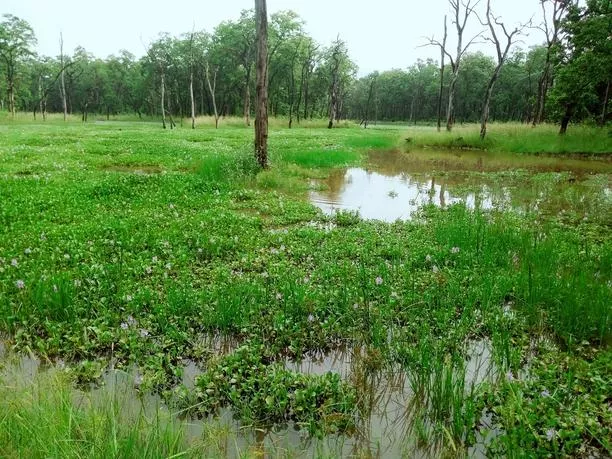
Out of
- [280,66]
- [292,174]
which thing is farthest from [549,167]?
[280,66]

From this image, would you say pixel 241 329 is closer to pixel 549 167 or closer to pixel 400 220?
pixel 400 220

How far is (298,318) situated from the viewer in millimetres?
4977

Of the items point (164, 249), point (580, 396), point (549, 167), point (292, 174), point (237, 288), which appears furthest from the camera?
point (549, 167)

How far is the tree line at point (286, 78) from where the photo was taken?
31953 millimetres

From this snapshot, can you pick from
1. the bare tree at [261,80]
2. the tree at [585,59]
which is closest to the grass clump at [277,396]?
the bare tree at [261,80]

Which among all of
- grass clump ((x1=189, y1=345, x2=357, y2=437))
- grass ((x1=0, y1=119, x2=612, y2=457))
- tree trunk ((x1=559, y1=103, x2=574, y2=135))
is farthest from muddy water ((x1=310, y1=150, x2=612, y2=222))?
grass clump ((x1=189, y1=345, x2=357, y2=437))

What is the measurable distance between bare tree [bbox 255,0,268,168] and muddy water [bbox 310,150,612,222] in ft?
8.60

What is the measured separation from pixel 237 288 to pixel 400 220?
5.39 m

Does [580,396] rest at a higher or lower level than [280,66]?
lower

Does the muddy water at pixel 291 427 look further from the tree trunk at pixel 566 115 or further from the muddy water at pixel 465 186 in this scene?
the tree trunk at pixel 566 115

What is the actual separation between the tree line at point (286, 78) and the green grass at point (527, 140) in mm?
1263

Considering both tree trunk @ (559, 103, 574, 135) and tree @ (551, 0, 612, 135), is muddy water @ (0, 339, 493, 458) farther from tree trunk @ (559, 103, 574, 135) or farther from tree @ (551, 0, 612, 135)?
tree trunk @ (559, 103, 574, 135)

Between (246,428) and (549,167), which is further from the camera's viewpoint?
(549,167)

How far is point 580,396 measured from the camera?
3.65 metres
